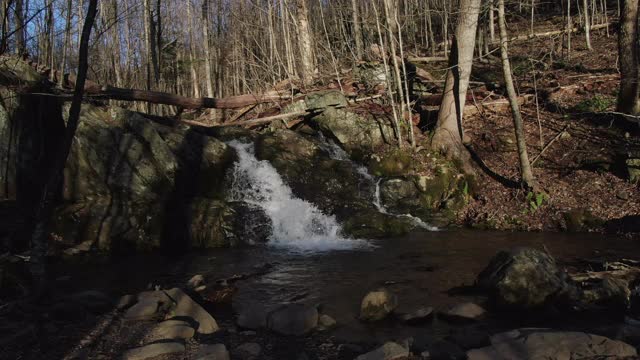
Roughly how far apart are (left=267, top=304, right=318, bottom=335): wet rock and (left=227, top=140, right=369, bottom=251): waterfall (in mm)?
5741

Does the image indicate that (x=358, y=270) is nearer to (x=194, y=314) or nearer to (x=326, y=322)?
(x=326, y=322)

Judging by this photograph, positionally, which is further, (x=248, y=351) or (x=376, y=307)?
(x=376, y=307)

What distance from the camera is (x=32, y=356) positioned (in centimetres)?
502

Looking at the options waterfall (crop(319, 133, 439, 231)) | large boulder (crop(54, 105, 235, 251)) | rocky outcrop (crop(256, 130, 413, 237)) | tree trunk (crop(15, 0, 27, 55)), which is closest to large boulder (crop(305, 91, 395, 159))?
waterfall (crop(319, 133, 439, 231))

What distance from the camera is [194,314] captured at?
618cm

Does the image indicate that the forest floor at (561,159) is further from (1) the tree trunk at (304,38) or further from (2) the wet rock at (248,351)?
(2) the wet rock at (248,351)

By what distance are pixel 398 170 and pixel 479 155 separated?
121 inches

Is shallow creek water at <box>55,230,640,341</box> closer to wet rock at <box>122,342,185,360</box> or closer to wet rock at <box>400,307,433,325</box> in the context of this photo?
wet rock at <box>400,307,433,325</box>

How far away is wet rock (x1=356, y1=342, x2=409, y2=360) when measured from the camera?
193 inches

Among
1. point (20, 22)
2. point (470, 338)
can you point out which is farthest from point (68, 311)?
point (20, 22)

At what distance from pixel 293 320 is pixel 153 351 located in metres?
1.86


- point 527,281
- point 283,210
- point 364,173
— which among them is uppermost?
point 364,173

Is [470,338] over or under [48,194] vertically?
under

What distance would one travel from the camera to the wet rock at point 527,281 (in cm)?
651
